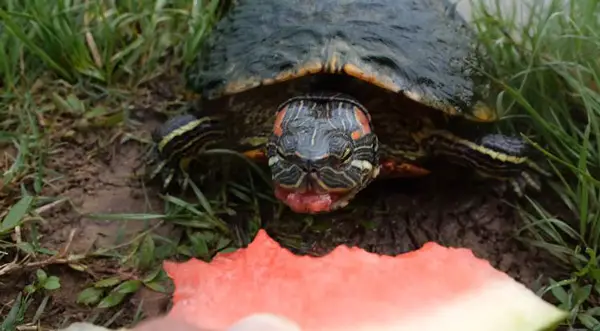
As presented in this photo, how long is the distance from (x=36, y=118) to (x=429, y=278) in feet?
4.92

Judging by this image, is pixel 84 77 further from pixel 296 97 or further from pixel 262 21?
pixel 296 97

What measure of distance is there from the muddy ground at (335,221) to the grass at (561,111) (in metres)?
0.09

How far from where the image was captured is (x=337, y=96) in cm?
218

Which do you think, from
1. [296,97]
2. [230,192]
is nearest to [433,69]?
[296,97]

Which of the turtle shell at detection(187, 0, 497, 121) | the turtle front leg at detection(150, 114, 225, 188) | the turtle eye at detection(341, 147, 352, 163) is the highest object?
the turtle shell at detection(187, 0, 497, 121)

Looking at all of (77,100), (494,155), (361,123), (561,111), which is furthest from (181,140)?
(561,111)

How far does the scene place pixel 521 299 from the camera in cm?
157

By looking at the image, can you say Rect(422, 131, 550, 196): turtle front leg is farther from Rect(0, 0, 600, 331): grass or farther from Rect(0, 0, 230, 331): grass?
Rect(0, 0, 230, 331): grass

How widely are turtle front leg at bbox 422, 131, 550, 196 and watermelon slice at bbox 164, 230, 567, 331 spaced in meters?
0.64

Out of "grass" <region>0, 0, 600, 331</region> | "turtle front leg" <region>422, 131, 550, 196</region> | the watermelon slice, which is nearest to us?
the watermelon slice

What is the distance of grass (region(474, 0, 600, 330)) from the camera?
2.08 metres

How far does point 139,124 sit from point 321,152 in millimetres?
888

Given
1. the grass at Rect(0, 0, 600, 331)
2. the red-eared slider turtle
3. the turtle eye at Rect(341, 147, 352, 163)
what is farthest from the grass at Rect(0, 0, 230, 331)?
the turtle eye at Rect(341, 147, 352, 163)

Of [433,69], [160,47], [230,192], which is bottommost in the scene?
[230,192]
